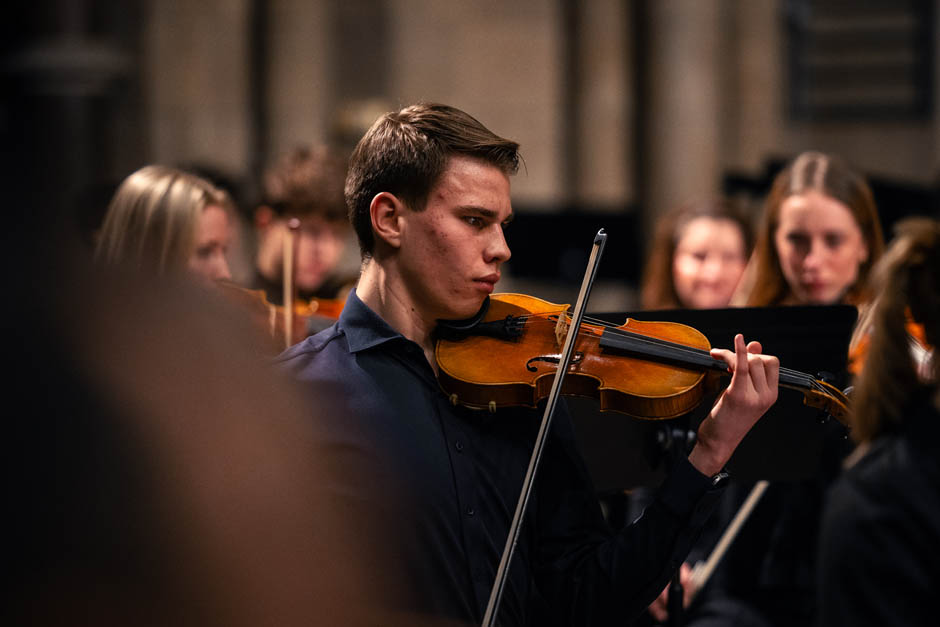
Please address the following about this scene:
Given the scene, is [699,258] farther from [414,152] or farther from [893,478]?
[893,478]

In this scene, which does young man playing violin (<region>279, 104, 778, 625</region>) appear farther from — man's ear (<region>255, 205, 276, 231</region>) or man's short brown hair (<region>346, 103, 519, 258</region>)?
man's ear (<region>255, 205, 276, 231</region>)

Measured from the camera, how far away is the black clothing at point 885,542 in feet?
4.61

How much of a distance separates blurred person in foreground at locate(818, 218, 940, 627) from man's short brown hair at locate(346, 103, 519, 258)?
691mm

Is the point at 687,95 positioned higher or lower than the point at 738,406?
higher

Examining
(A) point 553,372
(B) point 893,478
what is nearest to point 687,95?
(A) point 553,372

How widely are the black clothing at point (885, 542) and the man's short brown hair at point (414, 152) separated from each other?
0.82m

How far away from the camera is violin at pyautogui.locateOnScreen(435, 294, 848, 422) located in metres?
1.90

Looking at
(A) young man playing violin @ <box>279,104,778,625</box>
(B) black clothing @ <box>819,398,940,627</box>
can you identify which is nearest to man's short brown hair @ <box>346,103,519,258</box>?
A: (A) young man playing violin @ <box>279,104,778,625</box>

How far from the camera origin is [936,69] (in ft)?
31.1

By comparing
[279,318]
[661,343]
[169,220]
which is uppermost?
[169,220]

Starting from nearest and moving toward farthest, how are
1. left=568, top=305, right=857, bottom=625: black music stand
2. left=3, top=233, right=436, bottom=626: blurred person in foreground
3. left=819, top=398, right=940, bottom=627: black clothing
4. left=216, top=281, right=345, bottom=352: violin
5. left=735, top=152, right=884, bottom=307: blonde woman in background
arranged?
left=3, top=233, right=436, bottom=626: blurred person in foreground, left=819, top=398, right=940, bottom=627: black clothing, left=568, top=305, right=857, bottom=625: black music stand, left=216, top=281, right=345, bottom=352: violin, left=735, top=152, right=884, bottom=307: blonde woman in background

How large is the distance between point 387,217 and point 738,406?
0.68 metres

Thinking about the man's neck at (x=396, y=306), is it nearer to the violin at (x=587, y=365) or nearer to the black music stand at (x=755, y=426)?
the violin at (x=587, y=365)

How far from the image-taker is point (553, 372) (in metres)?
1.95
